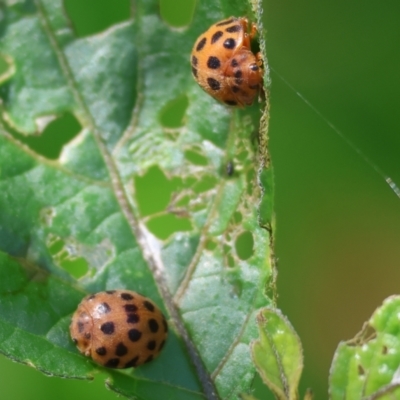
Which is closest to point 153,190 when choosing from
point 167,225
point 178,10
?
point 167,225

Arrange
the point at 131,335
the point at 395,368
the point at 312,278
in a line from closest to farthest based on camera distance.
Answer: the point at 395,368 → the point at 131,335 → the point at 312,278

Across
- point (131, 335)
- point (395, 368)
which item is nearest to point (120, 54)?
point (131, 335)

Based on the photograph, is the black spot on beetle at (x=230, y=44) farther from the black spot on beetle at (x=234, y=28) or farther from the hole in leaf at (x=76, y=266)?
the hole in leaf at (x=76, y=266)

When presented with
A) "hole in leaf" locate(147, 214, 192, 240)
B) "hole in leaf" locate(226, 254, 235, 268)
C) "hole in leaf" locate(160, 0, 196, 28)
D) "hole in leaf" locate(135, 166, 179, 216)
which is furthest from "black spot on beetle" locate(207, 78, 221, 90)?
"hole in leaf" locate(160, 0, 196, 28)

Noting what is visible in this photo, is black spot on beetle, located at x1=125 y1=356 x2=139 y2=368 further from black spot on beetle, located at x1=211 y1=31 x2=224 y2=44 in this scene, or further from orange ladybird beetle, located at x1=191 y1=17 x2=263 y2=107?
black spot on beetle, located at x1=211 y1=31 x2=224 y2=44

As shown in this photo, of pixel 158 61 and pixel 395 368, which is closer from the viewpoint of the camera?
pixel 395 368

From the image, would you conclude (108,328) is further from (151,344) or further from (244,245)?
(244,245)

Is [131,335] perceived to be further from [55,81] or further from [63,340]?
[55,81]
